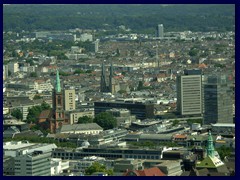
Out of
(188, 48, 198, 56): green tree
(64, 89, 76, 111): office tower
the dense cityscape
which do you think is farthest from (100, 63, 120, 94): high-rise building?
(188, 48, 198, 56): green tree

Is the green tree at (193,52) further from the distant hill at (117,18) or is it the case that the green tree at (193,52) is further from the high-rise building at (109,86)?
the high-rise building at (109,86)

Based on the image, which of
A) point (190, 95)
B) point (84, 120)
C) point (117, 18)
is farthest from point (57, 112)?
point (117, 18)

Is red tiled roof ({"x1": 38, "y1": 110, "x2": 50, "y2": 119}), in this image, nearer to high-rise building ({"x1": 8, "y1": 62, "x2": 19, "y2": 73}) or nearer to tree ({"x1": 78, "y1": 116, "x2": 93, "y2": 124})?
tree ({"x1": 78, "y1": 116, "x2": 93, "y2": 124})

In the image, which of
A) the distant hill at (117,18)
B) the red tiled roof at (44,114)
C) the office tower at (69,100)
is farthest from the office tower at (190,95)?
the distant hill at (117,18)

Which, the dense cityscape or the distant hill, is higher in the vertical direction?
the distant hill

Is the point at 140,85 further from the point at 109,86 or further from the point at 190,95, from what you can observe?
the point at 190,95

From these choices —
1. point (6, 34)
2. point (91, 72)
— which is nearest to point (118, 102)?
point (91, 72)

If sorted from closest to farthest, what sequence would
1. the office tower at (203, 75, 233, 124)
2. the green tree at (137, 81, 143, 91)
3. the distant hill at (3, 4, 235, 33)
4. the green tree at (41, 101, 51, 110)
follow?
the office tower at (203, 75, 233, 124) → the green tree at (41, 101, 51, 110) → the green tree at (137, 81, 143, 91) → the distant hill at (3, 4, 235, 33)

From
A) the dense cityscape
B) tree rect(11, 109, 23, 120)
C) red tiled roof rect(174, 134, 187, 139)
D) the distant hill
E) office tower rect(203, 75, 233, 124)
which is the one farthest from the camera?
the distant hill
